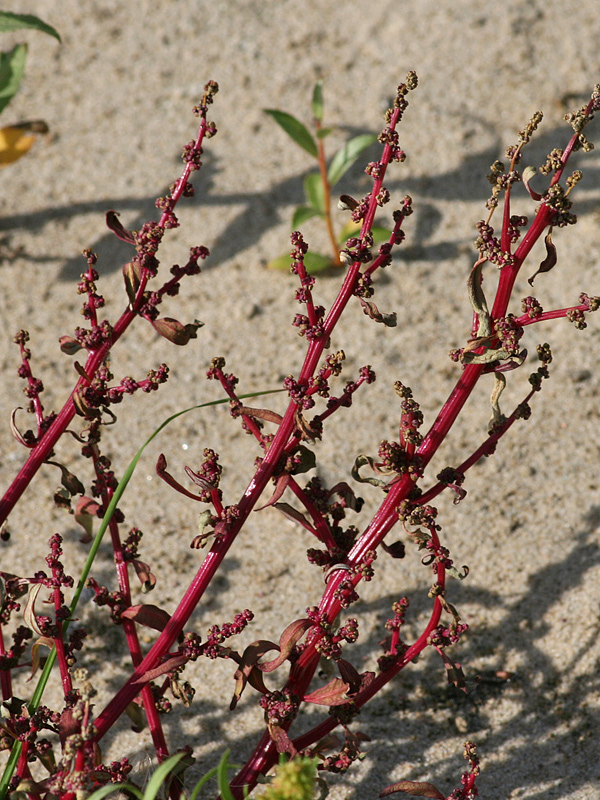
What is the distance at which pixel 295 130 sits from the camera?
2.78m

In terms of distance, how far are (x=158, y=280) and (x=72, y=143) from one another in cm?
70

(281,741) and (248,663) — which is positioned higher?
(248,663)

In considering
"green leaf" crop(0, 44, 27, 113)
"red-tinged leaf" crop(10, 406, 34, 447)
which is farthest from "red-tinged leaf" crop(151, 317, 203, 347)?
"green leaf" crop(0, 44, 27, 113)

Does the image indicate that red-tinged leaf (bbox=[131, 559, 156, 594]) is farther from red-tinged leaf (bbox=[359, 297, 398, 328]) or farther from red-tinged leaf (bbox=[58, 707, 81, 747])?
red-tinged leaf (bbox=[359, 297, 398, 328])

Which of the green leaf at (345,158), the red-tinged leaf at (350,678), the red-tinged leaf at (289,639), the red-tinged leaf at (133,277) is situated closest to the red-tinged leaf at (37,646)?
the red-tinged leaf at (289,639)

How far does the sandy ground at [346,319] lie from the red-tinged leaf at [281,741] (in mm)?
460

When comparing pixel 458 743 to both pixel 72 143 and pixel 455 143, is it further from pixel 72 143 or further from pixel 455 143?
pixel 72 143

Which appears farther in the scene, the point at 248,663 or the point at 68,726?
the point at 248,663

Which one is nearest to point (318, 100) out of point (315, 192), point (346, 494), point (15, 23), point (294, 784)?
point (315, 192)

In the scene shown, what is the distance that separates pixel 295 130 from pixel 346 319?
59 centimetres

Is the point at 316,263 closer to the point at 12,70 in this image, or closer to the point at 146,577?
the point at 12,70

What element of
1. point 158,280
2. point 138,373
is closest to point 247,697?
point 138,373

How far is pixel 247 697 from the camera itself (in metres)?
2.09

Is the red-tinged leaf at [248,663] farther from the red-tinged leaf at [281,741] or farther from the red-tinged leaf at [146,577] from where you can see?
the red-tinged leaf at [146,577]
